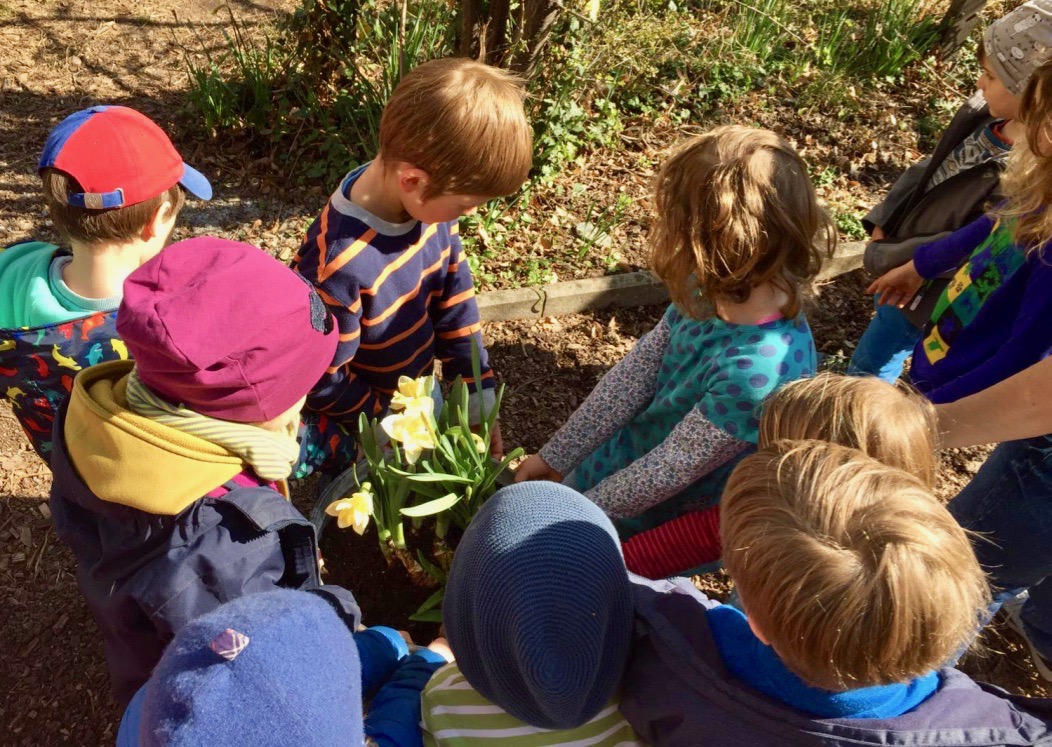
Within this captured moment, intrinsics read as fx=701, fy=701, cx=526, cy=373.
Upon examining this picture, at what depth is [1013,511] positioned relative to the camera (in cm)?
183

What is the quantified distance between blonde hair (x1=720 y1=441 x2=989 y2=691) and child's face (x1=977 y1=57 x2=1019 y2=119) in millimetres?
1810

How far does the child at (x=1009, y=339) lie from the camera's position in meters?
1.60

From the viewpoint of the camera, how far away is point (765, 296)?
5.72 ft

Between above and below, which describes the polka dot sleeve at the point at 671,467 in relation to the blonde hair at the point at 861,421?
below

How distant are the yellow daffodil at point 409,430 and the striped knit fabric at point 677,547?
1.98 ft

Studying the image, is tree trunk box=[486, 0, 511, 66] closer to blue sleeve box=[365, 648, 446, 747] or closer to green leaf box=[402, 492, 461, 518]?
green leaf box=[402, 492, 461, 518]

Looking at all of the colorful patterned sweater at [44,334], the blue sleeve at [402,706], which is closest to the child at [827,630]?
the blue sleeve at [402,706]

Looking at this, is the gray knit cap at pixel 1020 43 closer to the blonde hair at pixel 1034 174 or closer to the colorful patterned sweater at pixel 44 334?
the blonde hair at pixel 1034 174

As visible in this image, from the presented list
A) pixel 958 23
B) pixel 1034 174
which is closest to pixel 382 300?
pixel 1034 174

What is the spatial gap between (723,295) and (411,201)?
849 millimetres

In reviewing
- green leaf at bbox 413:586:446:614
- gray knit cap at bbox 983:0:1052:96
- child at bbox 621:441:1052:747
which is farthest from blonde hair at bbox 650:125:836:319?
green leaf at bbox 413:586:446:614

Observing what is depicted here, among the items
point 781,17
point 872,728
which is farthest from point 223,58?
point 872,728

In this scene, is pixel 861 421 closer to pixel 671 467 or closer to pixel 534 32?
pixel 671 467

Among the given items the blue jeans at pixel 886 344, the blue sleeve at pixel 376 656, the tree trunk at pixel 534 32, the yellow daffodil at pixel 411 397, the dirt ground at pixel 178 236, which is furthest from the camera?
the tree trunk at pixel 534 32
